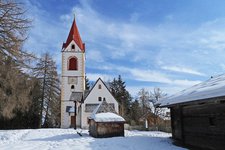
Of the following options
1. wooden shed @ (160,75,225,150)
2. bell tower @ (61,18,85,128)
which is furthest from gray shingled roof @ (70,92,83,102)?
wooden shed @ (160,75,225,150)

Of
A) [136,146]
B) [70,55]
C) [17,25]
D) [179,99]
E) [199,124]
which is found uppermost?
[70,55]

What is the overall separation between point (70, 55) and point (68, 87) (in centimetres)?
598

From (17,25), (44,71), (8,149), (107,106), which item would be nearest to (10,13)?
(17,25)

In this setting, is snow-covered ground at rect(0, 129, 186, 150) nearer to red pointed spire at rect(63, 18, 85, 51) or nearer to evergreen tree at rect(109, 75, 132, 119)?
red pointed spire at rect(63, 18, 85, 51)

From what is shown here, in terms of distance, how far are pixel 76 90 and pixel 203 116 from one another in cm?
3598

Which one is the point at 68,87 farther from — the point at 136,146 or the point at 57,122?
the point at 136,146

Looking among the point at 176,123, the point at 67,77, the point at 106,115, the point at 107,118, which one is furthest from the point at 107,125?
the point at 67,77

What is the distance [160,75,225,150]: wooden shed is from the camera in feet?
31.6

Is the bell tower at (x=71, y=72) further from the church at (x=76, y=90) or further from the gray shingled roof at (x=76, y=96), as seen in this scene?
the gray shingled roof at (x=76, y=96)

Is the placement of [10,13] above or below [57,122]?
above

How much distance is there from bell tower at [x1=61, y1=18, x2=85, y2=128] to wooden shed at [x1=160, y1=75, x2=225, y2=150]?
31236mm

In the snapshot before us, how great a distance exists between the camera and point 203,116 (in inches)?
436

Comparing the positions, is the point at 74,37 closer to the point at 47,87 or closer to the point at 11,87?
the point at 47,87

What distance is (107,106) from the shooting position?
2294 cm
